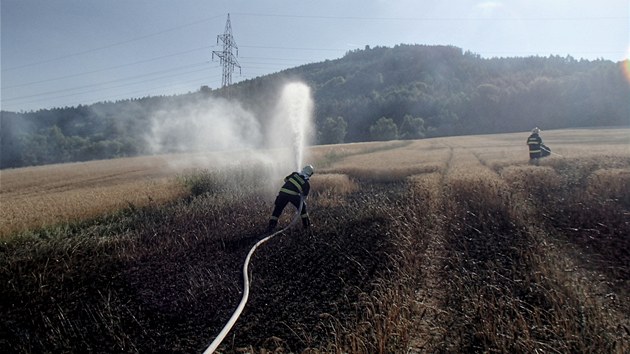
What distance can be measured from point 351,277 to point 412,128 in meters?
72.7

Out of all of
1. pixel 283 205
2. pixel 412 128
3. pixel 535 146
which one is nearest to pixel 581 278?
pixel 283 205

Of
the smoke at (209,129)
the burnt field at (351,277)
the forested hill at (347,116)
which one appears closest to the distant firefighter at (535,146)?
the burnt field at (351,277)

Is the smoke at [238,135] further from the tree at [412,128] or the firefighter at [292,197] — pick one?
the tree at [412,128]

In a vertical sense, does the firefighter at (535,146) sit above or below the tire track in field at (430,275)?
above

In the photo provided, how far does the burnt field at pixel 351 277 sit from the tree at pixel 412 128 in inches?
2511

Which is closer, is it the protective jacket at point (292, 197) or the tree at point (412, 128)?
the protective jacket at point (292, 197)

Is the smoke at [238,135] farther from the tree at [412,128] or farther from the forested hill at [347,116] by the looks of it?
the tree at [412,128]

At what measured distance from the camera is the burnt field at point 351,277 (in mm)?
4719

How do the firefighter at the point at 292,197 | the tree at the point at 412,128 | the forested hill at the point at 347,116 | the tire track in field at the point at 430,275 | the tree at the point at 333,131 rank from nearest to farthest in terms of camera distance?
the tire track in field at the point at 430,275, the firefighter at the point at 292,197, the forested hill at the point at 347,116, the tree at the point at 333,131, the tree at the point at 412,128

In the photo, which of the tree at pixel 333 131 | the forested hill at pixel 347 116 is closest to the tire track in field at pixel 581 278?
the forested hill at pixel 347 116

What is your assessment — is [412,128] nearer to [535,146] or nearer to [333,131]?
[333,131]

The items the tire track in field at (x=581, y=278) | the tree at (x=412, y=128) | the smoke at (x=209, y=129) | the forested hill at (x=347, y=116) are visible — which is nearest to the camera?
the tire track in field at (x=581, y=278)

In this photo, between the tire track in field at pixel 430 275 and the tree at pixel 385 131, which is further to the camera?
the tree at pixel 385 131

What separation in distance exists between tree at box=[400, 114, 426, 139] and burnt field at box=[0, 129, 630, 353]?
209ft
